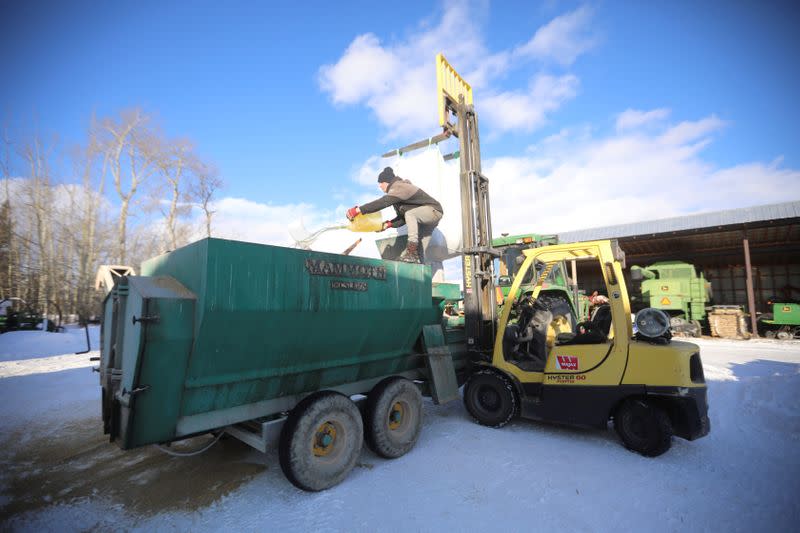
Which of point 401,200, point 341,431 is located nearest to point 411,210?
point 401,200

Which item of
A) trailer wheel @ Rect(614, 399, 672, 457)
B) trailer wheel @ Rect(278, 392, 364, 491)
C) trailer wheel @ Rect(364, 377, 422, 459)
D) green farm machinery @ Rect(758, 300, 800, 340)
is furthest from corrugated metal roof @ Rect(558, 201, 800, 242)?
trailer wheel @ Rect(278, 392, 364, 491)

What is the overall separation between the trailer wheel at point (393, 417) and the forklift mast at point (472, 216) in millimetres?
1484

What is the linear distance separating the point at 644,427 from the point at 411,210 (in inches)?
138

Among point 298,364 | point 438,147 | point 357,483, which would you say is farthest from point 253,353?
point 438,147

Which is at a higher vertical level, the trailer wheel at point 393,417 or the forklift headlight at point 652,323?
the forklift headlight at point 652,323

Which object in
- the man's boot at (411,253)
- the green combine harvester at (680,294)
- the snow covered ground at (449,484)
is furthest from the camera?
the green combine harvester at (680,294)

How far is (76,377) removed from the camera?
304 inches

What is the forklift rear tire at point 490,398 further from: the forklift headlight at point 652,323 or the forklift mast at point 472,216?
the forklift headlight at point 652,323

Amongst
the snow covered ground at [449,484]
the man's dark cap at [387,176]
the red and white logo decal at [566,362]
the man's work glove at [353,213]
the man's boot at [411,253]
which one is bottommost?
the snow covered ground at [449,484]

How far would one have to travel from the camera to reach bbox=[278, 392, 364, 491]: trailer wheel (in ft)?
9.69

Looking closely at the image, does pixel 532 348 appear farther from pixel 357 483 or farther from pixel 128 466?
pixel 128 466

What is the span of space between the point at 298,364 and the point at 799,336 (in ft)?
55.3

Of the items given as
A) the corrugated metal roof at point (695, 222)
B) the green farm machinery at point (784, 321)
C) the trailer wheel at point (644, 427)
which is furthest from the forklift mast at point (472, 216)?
the green farm machinery at point (784, 321)

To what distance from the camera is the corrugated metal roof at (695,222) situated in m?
14.5
